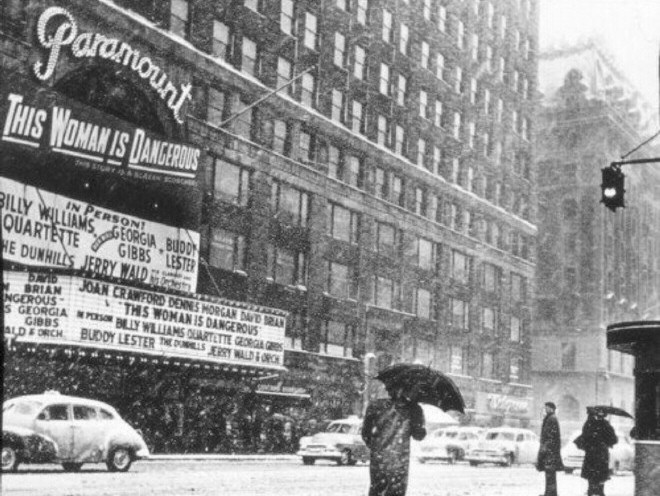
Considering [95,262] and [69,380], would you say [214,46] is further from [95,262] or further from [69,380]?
[69,380]

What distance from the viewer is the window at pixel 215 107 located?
4075 cm

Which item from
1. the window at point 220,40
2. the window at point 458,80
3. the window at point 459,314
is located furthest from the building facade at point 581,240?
the window at point 220,40

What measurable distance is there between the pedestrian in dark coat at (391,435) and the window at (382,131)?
44893 mm

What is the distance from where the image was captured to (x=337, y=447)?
29.6 meters

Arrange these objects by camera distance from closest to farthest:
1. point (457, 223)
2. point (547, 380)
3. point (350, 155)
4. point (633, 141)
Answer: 1. point (350, 155)
2. point (457, 223)
3. point (547, 380)
4. point (633, 141)

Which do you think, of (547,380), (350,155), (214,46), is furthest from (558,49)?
(214,46)

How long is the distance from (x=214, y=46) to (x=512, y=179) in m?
33.5

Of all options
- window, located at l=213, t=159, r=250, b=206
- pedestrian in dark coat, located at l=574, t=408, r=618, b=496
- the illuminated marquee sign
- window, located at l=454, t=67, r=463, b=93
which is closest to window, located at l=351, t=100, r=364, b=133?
window, located at l=213, t=159, r=250, b=206

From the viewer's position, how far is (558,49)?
9100cm

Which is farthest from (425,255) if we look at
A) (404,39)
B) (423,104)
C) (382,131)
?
(404,39)

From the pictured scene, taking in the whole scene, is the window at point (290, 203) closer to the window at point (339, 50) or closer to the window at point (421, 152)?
the window at point (339, 50)

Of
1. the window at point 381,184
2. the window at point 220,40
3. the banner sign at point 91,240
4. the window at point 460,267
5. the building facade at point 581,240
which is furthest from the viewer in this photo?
the building facade at point 581,240

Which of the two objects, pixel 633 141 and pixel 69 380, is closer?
pixel 69 380

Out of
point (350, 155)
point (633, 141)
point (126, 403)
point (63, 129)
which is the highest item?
point (633, 141)
